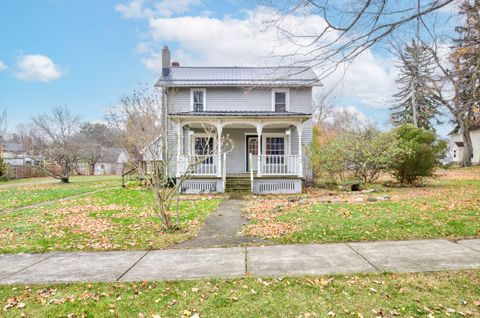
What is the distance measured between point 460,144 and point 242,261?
158ft

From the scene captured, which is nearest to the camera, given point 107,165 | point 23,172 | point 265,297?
point 265,297

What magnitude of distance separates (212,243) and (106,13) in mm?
11553

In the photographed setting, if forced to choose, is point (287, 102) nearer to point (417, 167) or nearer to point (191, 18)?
point (417, 167)

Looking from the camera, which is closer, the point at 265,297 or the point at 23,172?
the point at 265,297

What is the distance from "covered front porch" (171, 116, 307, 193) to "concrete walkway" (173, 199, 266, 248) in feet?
16.2

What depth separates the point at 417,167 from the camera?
47.6ft

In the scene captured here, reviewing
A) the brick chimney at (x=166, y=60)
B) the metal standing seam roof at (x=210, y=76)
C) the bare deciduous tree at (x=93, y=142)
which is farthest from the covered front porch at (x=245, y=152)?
the bare deciduous tree at (x=93, y=142)

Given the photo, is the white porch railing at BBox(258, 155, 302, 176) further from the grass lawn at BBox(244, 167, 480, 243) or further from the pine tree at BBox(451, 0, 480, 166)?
the pine tree at BBox(451, 0, 480, 166)

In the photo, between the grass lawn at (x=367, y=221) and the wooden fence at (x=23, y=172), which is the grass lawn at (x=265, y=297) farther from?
the wooden fence at (x=23, y=172)

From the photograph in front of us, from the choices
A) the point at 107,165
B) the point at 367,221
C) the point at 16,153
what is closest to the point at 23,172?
the point at 16,153

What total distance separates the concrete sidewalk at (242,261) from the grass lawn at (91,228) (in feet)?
1.87

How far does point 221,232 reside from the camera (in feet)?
21.5

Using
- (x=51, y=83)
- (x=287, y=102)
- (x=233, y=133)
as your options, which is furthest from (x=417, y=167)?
(x=51, y=83)

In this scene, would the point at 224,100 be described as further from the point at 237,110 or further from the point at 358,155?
the point at 358,155
